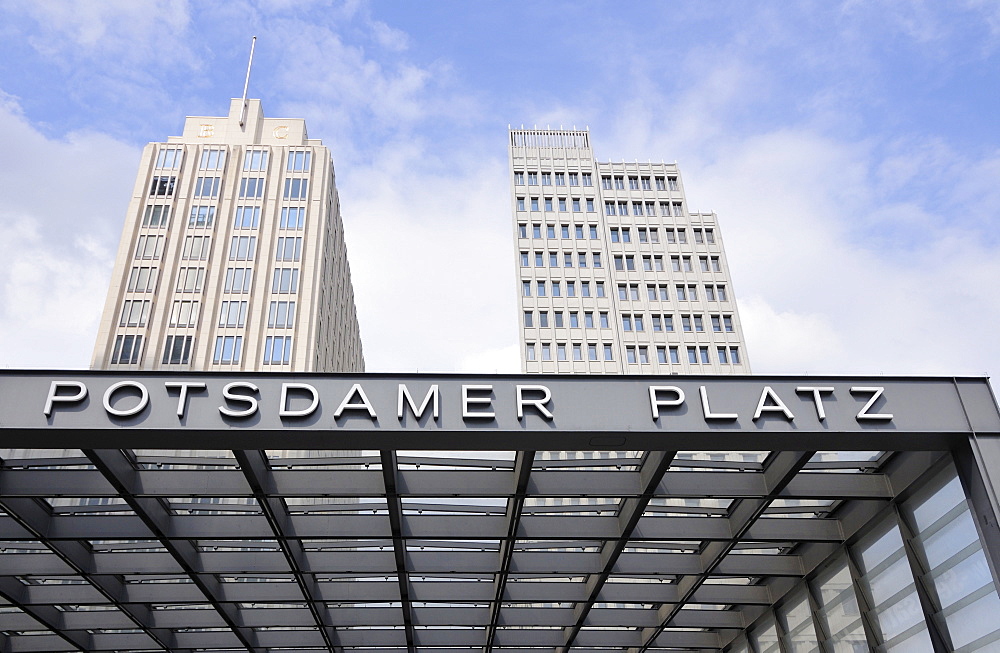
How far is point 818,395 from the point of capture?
10.1 meters

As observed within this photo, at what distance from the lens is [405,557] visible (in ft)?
50.7

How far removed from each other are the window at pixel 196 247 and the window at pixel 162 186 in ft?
19.3

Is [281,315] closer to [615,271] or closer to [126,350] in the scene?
[126,350]

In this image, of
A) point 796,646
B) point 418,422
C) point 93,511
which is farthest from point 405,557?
point 796,646

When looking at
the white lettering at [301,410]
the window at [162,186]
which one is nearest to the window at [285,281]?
the window at [162,186]

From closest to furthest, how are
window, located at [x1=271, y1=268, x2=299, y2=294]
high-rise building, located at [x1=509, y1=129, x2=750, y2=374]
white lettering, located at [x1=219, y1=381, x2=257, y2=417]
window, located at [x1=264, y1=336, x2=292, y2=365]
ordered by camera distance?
white lettering, located at [x1=219, y1=381, x2=257, y2=417] < window, located at [x1=264, y1=336, x2=292, y2=365] < window, located at [x1=271, y1=268, x2=299, y2=294] < high-rise building, located at [x1=509, y1=129, x2=750, y2=374]

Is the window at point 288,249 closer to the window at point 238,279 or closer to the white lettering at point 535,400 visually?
the window at point 238,279

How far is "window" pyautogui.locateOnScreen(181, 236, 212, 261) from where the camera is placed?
75875 mm

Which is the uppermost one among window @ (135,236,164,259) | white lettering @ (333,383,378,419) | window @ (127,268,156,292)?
window @ (135,236,164,259)

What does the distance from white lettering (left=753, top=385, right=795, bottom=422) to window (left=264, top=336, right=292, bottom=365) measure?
63.8 meters

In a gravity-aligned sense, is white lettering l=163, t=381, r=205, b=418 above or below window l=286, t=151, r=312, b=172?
below

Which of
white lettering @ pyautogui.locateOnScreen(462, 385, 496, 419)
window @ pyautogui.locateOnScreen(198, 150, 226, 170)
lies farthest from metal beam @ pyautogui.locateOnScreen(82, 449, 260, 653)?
window @ pyautogui.locateOnScreen(198, 150, 226, 170)

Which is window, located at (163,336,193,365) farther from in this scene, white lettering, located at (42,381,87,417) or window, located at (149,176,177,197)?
white lettering, located at (42,381,87,417)

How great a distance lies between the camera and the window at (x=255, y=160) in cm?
8334
